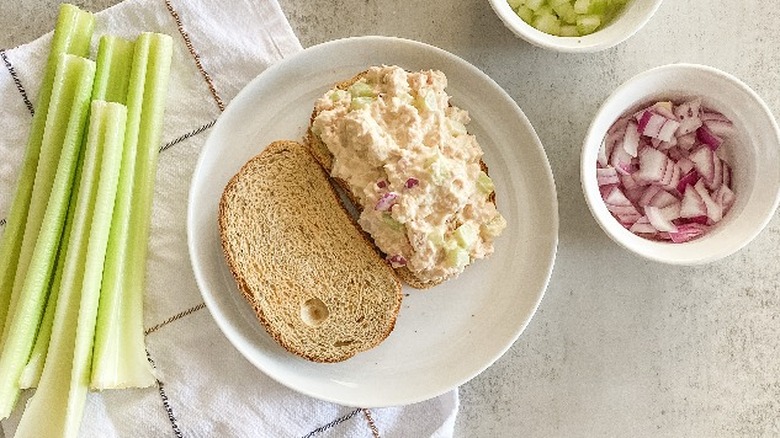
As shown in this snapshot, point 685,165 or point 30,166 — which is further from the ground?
point 30,166

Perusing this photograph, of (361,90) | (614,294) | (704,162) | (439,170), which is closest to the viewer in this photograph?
(439,170)

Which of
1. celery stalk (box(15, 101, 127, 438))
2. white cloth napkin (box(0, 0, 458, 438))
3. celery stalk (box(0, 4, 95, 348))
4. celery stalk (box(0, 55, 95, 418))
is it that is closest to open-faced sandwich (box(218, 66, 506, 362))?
white cloth napkin (box(0, 0, 458, 438))

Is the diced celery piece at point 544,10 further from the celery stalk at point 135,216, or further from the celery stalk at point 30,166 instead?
the celery stalk at point 30,166

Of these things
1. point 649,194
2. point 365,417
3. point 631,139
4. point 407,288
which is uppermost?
point 631,139

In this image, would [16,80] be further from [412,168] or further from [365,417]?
[365,417]

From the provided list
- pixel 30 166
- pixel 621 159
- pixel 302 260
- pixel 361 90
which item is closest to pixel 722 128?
pixel 621 159

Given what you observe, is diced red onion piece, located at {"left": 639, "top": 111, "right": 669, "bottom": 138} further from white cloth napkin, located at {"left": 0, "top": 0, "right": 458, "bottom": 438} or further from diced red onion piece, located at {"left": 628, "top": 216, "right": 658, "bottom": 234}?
white cloth napkin, located at {"left": 0, "top": 0, "right": 458, "bottom": 438}
